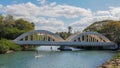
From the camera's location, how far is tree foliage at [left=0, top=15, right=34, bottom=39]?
297 ft

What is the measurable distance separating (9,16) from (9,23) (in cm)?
332

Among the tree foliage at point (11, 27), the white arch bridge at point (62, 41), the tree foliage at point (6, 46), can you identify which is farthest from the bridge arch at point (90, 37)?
the tree foliage at point (6, 46)

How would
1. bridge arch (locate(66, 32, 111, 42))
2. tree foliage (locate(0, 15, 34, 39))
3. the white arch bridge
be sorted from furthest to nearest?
bridge arch (locate(66, 32, 111, 42)), tree foliage (locate(0, 15, 34, 39)), the white arch bridge

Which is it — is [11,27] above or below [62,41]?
above

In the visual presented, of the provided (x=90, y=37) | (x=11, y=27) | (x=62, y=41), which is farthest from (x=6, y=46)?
(x=90, y=37)

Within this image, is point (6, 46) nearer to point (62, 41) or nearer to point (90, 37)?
point (62, 41)

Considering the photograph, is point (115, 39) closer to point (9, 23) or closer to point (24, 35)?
point (24, 35)

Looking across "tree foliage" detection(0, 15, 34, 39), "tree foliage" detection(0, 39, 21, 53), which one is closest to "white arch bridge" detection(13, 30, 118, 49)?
"tree foliage" detection(0, 15, 34, 39)

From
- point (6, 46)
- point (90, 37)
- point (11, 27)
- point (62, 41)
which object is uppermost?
point (11, 27)

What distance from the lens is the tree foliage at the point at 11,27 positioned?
9050cm

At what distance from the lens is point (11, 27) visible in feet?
318

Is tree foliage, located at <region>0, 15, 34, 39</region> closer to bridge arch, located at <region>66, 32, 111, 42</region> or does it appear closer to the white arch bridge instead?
the white arch bridge

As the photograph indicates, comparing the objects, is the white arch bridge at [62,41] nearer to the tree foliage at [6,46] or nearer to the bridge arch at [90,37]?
the bridge arch at [90,37]

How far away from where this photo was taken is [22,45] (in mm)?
88938
